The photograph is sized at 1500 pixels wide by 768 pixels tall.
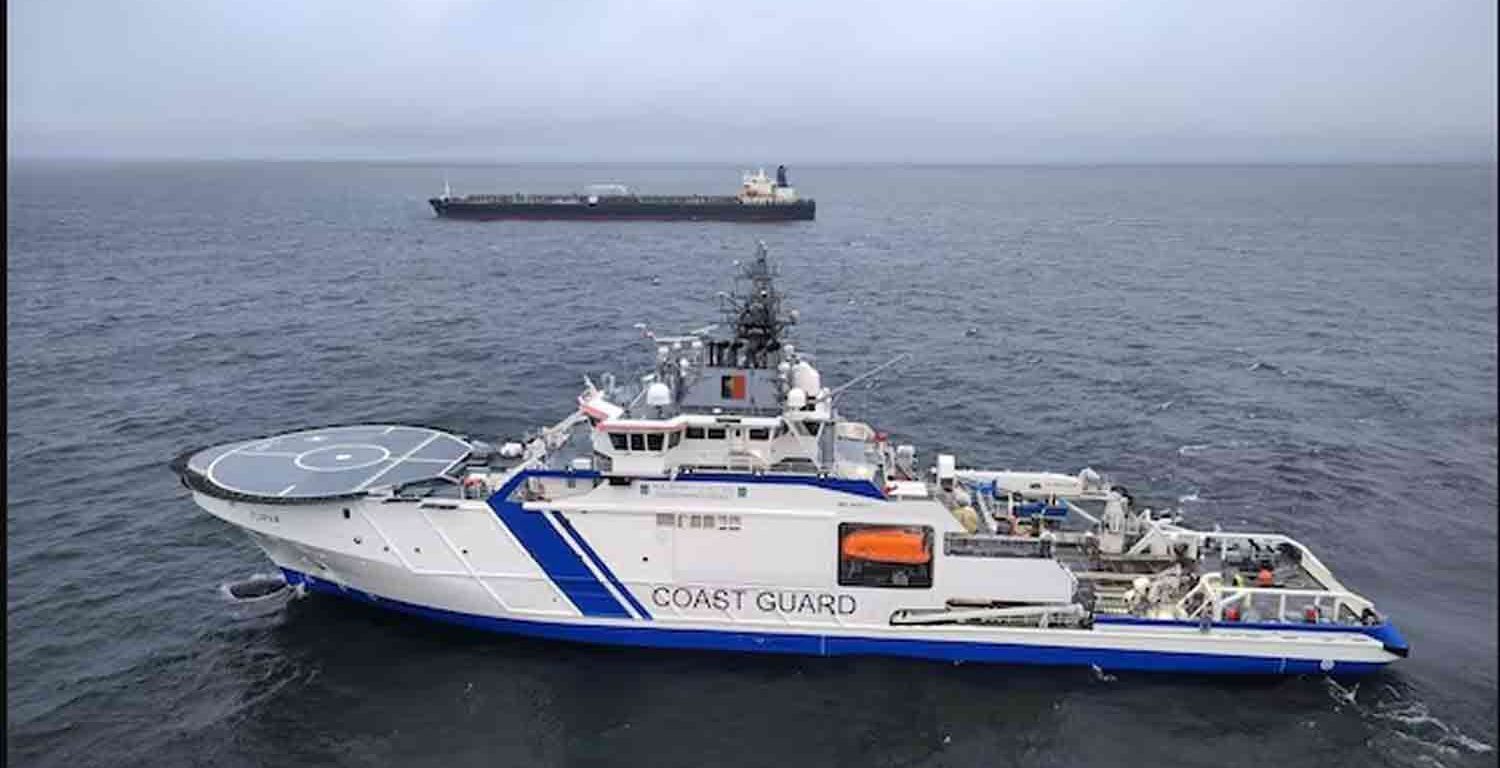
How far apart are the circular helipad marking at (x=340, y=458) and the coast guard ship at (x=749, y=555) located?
1.61ft

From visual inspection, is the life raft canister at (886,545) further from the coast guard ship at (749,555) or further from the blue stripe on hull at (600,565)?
the blue stripe on hull at (600,565)

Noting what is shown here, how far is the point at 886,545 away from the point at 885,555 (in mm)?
235

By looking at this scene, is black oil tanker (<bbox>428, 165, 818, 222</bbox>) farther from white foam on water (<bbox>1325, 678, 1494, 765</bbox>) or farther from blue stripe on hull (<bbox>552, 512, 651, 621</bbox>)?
white foam on water (<bbox>1325, 678, 1494, 765</bbox>)

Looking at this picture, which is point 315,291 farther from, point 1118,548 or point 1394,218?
point 1394,218

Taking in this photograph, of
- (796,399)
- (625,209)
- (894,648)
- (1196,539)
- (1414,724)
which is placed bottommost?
(1414,724)

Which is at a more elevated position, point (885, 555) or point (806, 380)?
point (806, 380)

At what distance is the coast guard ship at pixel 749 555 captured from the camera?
73.5 feet

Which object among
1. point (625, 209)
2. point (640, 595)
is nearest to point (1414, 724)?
point (640, 595)

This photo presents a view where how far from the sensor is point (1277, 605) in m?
22.7

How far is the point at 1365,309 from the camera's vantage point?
6222 cm

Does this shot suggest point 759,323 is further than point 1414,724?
Yes

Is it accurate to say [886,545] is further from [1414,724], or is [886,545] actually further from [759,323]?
[1414,724]

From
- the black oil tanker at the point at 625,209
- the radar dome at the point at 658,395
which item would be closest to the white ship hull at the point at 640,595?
the radar dome at the point at 658,395

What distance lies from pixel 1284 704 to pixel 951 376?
85.0ft
